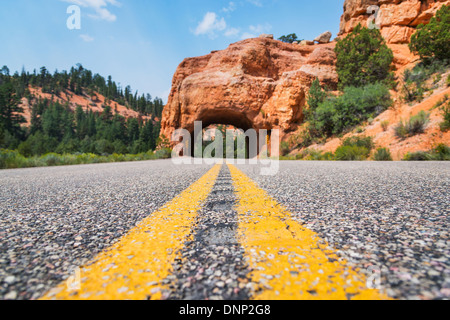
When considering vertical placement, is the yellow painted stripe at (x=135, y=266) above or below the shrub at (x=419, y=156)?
below

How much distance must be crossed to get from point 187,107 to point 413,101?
17401 mm

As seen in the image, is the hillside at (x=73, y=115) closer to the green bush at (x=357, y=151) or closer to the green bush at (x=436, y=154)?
the green bush at (x=357, y=151)

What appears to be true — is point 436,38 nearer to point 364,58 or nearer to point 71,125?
point 364,58

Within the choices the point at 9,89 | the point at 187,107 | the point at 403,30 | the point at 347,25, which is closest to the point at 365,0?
the point at 347,25

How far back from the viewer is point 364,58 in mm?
17422

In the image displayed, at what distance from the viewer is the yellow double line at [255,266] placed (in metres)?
0.57

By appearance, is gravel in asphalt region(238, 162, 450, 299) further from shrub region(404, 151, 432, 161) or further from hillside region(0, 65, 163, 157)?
hillside region(0, 65, 163, 157)

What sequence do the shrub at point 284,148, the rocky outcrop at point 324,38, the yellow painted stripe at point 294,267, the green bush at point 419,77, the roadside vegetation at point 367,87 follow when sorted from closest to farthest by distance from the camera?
the yellow painted stripe at point 294,267
the roadside vegetation at point 367,87
the green bush at point 419,77
the shrub at point 284,148
the rocky outcrop at point 324,38

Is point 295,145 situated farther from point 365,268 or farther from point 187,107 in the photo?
point 365,268

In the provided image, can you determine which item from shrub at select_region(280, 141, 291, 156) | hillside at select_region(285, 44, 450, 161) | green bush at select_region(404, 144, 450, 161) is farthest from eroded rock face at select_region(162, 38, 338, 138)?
green bush at select_region(404, 144, 450, 161)

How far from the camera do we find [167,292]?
57cm

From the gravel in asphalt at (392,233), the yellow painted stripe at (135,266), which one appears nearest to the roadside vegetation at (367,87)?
the gravel in asphalt at (392,233)

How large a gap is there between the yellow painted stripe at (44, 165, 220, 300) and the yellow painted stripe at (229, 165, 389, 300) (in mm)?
270

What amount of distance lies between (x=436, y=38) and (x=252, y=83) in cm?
1302
